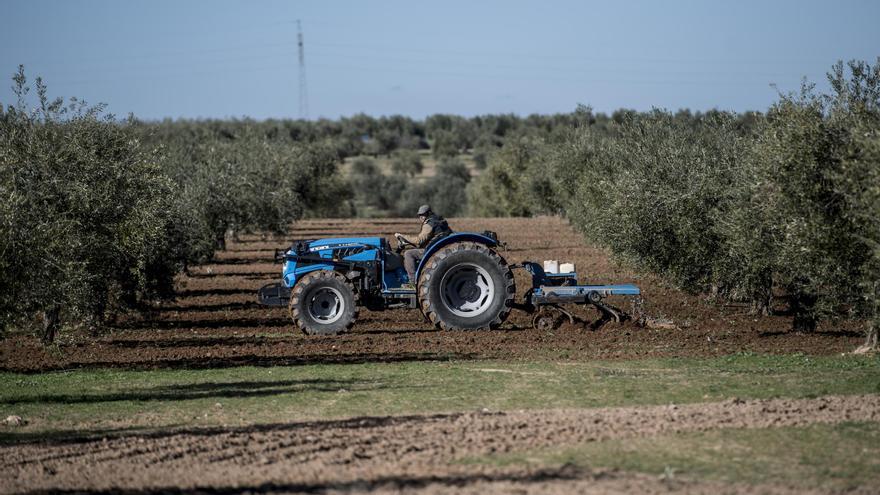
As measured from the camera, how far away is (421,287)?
20562 millimetres

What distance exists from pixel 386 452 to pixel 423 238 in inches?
409

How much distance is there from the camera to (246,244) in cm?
5434

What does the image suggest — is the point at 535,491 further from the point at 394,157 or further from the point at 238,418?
the point at 394,157

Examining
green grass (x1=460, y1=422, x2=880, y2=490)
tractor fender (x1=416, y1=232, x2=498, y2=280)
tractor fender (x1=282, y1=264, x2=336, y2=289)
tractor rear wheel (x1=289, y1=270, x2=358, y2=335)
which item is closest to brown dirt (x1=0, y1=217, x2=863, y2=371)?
tractor rear wheel (x1=289, y1=270, x2=358, y2=335)

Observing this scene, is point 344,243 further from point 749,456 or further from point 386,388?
point 749,456

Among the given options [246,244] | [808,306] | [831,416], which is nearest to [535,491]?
[831,416]

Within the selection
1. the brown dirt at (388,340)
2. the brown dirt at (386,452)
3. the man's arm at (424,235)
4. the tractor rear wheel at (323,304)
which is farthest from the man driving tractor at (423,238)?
the brown dirt at (386,452)

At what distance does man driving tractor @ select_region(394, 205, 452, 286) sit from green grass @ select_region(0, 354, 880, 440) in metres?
3.90

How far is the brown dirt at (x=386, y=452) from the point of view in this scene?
9406 millimetres

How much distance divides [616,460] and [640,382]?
5110 millimetres

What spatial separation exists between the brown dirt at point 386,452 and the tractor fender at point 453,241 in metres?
8.14

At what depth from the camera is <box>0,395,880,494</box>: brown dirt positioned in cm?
941

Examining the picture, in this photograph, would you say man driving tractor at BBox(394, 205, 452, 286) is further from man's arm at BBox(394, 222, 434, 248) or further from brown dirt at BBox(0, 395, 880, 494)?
brown dirt at BBox(0, 395, 880, 494)

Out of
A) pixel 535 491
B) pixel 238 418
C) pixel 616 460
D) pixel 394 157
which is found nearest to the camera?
pixel 535 491
